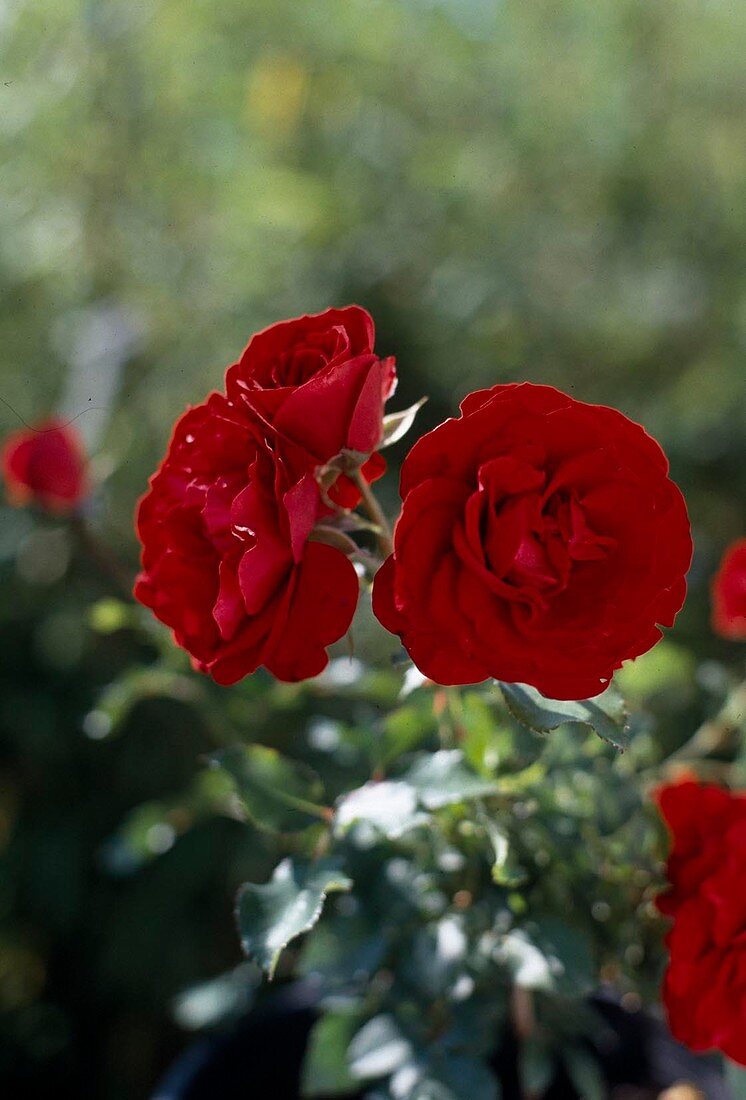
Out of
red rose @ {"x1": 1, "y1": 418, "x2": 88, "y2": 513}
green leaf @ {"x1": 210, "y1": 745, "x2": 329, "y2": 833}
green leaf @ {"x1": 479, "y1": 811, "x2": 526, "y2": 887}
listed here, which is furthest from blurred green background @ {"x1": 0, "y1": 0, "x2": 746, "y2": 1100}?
green leaf @ {"x1": 479, "y1": 811, "x2": 526, "y2": 887}

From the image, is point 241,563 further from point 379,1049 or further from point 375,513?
point 379,1049

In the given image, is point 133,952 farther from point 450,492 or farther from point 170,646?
point 450,492

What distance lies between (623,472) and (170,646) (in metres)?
0.36

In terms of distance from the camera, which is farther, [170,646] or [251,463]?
[170,646]

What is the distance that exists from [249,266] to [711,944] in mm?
1079

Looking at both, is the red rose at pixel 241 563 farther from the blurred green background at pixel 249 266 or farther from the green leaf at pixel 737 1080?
the blurred green background at pixel 249 266

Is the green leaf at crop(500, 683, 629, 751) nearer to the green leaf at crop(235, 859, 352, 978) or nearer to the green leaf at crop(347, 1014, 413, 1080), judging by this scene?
the green leaf at crop(235, 859, 352, 978)

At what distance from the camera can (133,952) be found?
3.51 ft

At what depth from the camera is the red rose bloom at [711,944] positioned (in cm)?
44

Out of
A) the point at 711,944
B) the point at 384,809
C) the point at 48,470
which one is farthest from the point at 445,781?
the point at 48,470

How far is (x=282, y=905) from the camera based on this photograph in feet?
1.39

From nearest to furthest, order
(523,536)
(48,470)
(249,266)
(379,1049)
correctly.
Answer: (523,536) → (379,1049) → (48,470) → (249,266)

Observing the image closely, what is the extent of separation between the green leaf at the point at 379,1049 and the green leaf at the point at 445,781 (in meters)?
0.16

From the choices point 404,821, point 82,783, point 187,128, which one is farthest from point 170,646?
point 187,128
